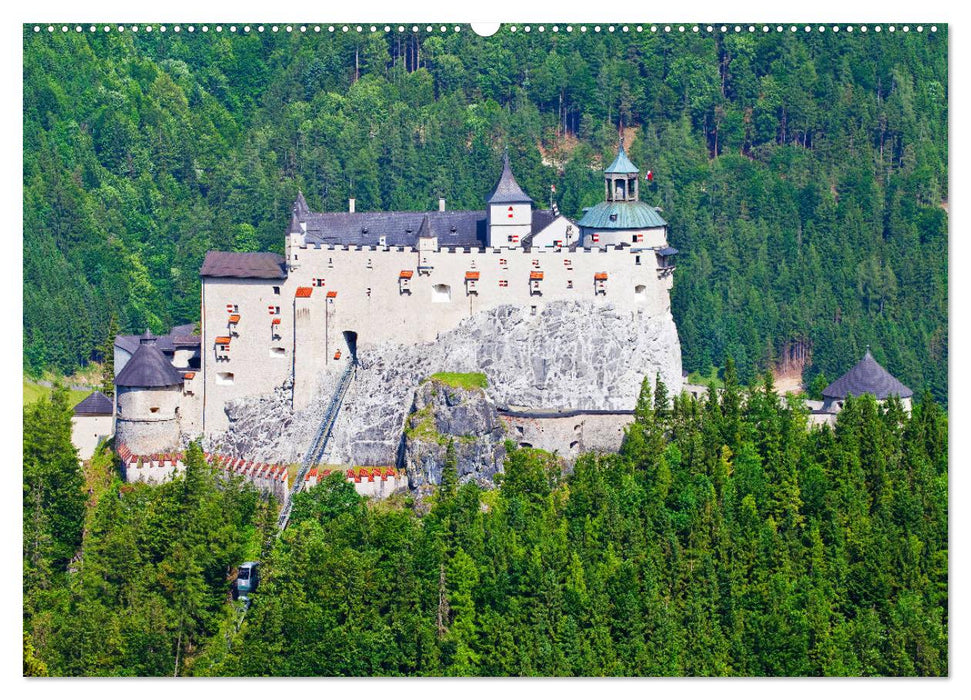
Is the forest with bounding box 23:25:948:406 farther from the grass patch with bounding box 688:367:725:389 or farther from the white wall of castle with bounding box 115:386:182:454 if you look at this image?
the white wall of castle with bounding box 115:386:182:454

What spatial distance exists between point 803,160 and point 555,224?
182ft

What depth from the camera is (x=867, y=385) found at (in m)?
89.4

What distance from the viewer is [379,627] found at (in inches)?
2731

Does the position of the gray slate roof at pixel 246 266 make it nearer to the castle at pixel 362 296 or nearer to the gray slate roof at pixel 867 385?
the castle at pixel 362 296

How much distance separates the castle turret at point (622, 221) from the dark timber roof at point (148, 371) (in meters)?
17.1

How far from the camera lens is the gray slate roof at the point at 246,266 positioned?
87.6m

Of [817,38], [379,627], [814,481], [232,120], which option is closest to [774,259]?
[817,38]

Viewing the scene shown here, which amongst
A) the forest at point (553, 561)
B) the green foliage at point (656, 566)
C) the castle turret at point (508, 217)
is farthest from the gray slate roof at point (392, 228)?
the green foliage at point (656, 566)

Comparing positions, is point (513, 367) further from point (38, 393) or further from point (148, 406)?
point (38, 393)

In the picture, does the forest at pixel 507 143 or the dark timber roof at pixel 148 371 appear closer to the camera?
the dark timber roof at pixel 148 371

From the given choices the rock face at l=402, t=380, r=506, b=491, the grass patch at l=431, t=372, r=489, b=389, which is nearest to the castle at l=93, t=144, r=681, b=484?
the grass patch at l=431, t=372, r=489, b=389

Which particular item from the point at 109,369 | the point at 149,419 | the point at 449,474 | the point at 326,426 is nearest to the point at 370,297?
the point at 326,426

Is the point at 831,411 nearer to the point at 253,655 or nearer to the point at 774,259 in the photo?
the point at 253,655

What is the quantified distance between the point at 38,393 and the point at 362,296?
2222 centimetres
